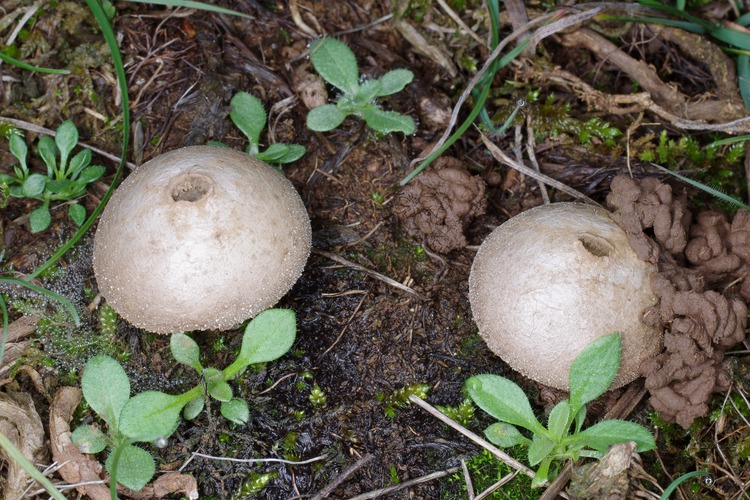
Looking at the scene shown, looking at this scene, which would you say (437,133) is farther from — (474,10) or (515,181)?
(474,10)

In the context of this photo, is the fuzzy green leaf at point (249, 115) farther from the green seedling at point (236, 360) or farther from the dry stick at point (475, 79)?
the green seedling at point (236, 360)

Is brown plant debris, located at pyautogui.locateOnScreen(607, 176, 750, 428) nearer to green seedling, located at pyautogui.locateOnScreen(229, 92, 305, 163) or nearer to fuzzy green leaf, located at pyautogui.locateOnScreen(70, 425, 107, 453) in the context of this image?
green seedling, located at pyautogui.locateOnScreen(229, 92, 305, 163)

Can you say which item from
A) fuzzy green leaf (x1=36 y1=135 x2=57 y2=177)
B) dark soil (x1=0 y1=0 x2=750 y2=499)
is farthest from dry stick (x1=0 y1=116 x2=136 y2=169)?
fuzzy green leaf (x1=36 y1=135 x2=57 y2=177)

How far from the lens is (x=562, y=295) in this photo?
11.2 ft

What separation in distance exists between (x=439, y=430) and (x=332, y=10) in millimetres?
2818

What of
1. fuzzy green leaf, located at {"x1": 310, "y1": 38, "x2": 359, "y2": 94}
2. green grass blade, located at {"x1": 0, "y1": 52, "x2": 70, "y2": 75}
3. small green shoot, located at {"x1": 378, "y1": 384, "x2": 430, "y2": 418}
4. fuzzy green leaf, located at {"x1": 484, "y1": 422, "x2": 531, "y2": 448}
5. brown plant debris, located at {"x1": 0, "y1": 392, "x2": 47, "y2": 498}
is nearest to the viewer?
brown plant debris, located at {"x1": 0, "y1": 392, "x2": 47, "y2": 498}

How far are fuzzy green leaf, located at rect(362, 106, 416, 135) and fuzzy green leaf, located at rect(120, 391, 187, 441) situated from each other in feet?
6.34

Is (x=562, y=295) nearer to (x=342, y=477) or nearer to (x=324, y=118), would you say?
(x=342, y=477)

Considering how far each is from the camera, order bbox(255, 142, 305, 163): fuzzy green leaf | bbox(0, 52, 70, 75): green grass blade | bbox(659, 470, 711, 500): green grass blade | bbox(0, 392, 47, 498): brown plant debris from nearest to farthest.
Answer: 1. bbox(659, 470, 711, 500): green grass blade
2. bbox(0, 392, 47, 498): brown plant debris
3. bbox(0, 52, 70, 75): green grass blade
4. bbox(255, 142, 305, 163): fuzzy green leaf

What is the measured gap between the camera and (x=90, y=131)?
447cm

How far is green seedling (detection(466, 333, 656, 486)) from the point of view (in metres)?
3.41

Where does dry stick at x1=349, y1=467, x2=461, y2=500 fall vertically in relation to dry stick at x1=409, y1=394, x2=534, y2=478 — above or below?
below

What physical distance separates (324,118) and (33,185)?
66.9 inches

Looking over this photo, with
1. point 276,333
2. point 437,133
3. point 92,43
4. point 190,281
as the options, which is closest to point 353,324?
point 276,333
